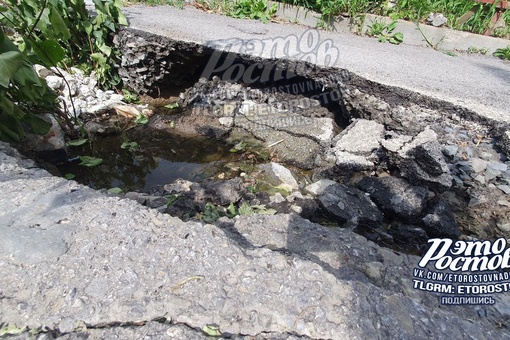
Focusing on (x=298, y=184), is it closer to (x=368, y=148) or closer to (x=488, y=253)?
(x=368, y=148)

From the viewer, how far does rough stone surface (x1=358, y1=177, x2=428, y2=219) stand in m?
2.58

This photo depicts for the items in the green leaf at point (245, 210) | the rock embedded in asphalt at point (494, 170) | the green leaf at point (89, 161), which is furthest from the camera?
the green leaf at point (89, 161)

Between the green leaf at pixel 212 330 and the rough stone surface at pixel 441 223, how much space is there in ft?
6.53

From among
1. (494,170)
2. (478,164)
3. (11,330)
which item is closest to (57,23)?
(11,330)

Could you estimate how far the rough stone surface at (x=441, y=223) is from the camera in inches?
96.0

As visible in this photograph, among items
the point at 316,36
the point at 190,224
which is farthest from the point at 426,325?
the point at 316,36

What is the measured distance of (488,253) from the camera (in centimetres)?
171

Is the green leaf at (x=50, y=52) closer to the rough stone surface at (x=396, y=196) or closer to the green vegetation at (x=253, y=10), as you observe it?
the rough stone surface at (x=396, y=196)

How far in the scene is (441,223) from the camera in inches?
96.3

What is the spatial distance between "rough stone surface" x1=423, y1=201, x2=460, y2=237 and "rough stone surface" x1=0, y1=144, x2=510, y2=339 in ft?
2.79

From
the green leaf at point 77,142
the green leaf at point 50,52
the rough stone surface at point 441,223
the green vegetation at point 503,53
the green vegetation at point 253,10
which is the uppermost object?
the green vegetation at point 503,53

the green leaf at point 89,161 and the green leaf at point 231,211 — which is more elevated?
the green leaf at point 231,211

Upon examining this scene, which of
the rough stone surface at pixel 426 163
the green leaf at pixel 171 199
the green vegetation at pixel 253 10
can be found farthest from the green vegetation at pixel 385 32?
the green leaf at pixel 171 199

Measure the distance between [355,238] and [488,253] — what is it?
2.25 ft
